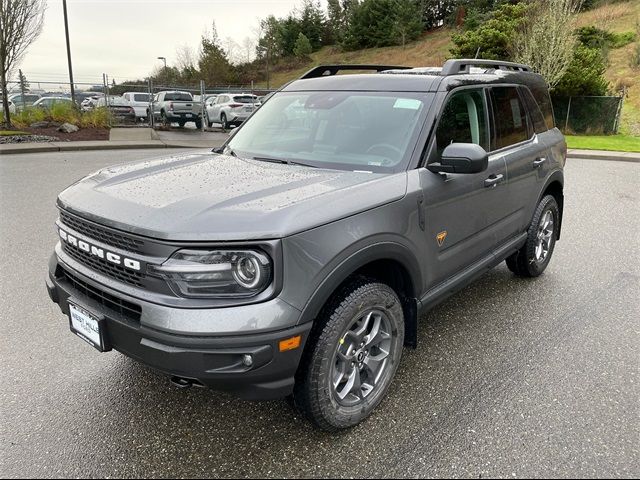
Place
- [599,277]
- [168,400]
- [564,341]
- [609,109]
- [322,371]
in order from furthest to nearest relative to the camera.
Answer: [609,109] < [599,277] < [564,341] < [168,400] < [322,371]

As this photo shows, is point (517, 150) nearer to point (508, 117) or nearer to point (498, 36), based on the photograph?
point (508, 117)

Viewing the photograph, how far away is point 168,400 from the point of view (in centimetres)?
284

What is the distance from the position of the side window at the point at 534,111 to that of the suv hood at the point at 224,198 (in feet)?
7.25

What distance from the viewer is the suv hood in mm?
2115

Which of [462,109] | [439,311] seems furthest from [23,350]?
[462,109]

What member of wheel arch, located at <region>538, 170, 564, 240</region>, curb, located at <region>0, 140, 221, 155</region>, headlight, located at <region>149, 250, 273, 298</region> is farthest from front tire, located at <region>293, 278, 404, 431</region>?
curb, located at <region>0, 140, 221, 155</region>

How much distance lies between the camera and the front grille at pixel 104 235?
2207 mm

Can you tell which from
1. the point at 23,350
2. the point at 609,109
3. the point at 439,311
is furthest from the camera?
the point at 609,109

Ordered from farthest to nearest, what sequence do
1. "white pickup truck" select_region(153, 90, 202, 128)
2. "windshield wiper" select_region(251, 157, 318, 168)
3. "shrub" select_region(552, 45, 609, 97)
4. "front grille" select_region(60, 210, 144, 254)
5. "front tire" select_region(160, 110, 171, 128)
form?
"front tire" select_region(160, 110, 171, 128)
"white pickup truck" select_region(153, 90, 202, 128)
"shrub" select_region(552, 45, 609, 97)
"windshield wiper" select_region(251, 157, 318, 168)
"front grille" select_region(60, 210, 144, 254)

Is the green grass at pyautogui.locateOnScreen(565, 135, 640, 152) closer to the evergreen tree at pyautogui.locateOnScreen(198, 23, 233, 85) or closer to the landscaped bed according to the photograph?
the landscaped bed

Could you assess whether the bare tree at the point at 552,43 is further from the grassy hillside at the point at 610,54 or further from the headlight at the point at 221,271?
the headlight at the point at 221,271

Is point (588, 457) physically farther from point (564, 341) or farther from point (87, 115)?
point (87, 115)

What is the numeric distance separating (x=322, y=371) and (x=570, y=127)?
23.1 metres

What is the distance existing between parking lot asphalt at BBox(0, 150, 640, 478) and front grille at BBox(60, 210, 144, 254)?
3.31ft
